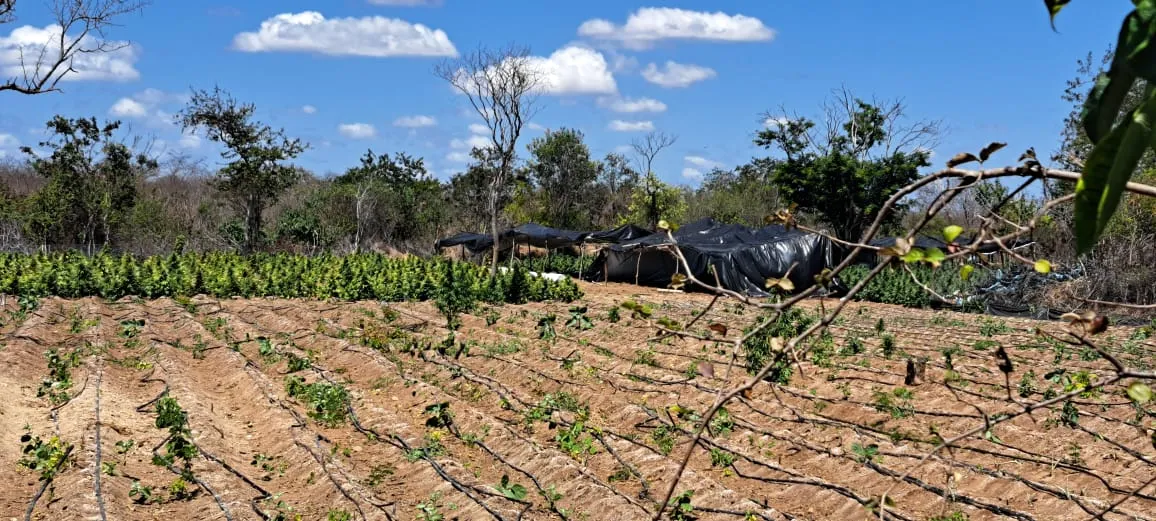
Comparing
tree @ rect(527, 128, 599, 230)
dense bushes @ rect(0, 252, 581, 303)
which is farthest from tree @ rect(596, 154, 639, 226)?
dense bushes @ rect(0, 252, 581, 303)

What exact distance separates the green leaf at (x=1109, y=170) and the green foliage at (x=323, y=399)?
7892 mm

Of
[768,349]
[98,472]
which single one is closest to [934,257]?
[98,472]

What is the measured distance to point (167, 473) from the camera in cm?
666

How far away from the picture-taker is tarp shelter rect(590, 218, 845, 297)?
21766 millimetres

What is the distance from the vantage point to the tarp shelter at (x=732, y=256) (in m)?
21.8

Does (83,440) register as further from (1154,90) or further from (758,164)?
(758,164)

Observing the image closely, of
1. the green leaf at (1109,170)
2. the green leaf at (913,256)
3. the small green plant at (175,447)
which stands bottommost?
the small green plant at (175,447)

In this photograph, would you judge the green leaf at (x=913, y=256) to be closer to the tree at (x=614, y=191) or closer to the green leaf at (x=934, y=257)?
the green leaf at (x=934, y=257)

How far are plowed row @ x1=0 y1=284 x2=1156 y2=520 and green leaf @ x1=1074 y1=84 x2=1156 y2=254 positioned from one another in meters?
2.50

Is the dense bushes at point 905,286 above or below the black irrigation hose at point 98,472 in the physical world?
above

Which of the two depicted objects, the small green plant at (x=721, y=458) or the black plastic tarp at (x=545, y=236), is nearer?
the small green plant at (x=721, y=458)

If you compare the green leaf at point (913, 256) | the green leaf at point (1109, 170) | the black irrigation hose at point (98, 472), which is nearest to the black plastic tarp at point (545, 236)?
the black irrigation hose at point (98, 472)

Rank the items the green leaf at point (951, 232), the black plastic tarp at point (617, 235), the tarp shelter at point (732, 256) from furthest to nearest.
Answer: the black plastic tarp at point (617, 235), the tarp shelter at point (732, 256), the green leaf at point (951, 232)

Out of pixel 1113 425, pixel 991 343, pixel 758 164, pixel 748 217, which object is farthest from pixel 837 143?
pixel 1113 425
